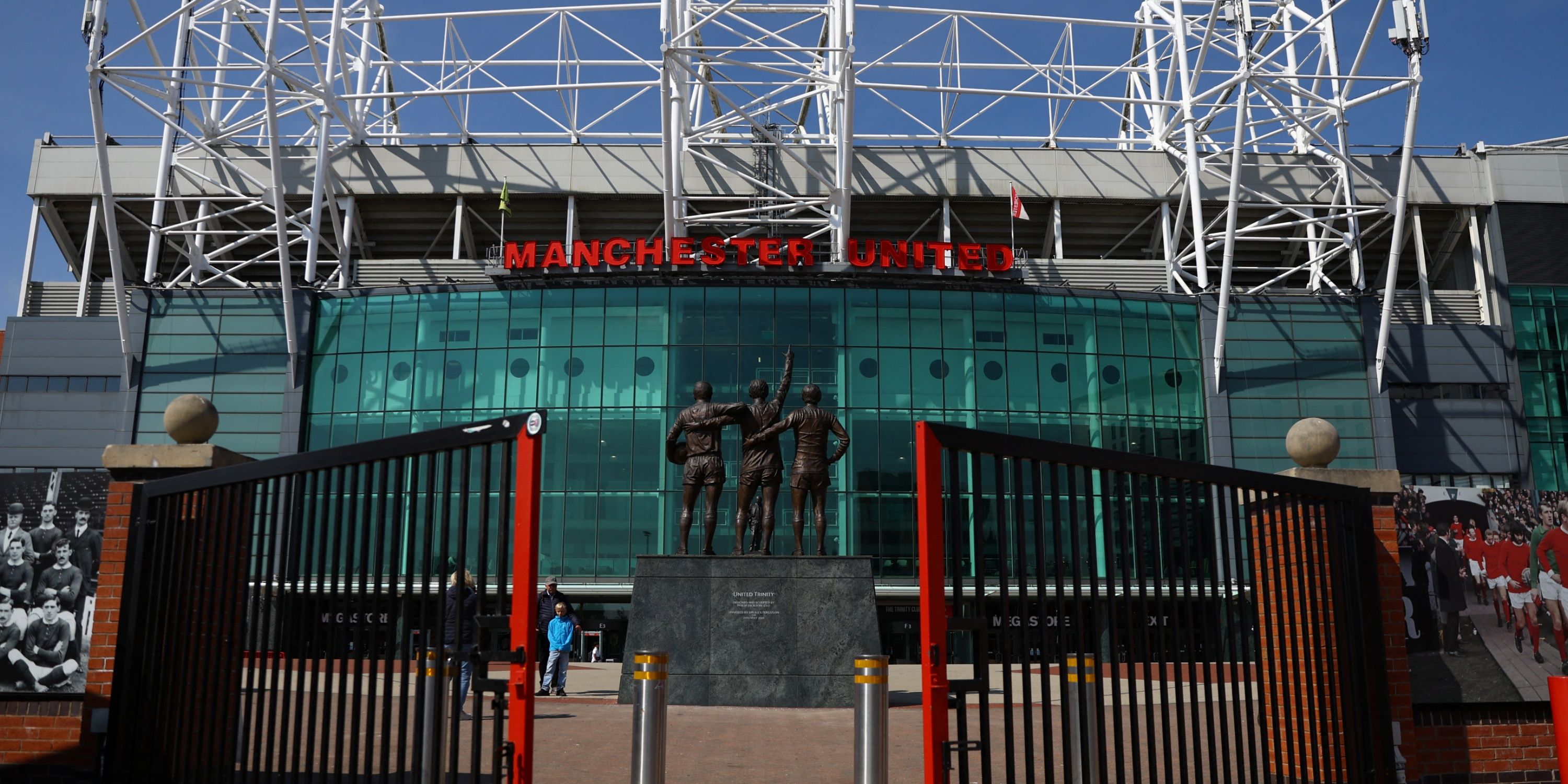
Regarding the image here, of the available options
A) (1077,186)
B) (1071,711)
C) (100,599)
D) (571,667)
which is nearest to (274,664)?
(100,599)

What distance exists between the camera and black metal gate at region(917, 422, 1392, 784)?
21.2ft

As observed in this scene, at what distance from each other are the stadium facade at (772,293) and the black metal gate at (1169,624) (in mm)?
24181

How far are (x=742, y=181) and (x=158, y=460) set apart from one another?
30.6m

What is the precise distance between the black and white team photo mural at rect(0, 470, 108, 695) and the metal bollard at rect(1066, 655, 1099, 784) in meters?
7.74

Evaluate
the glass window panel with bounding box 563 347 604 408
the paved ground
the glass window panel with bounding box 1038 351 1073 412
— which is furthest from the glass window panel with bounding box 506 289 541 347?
the paved ground

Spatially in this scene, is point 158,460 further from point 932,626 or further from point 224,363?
point 224,363

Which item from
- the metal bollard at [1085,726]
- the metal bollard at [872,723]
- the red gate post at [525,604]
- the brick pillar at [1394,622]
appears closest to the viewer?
the red gate post at [525,604]

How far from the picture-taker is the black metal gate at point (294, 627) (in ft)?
21.2

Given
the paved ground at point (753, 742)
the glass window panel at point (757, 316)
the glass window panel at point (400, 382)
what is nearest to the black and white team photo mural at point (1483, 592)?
the paved ground at point (753, 742)

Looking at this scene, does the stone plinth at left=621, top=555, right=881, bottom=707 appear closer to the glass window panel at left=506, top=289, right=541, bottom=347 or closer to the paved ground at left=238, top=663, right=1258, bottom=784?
the paved ground at left=238, top=663, right=1258, bottom=784

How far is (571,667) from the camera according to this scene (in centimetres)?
2708

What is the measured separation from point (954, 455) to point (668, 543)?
2671 centimetres

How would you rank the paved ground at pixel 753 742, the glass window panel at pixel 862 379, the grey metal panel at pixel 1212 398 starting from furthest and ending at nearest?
the grey metal panel at pixel 1212 398 < the glass window panel at pixel 862 379 < the paved ground at pixel 753 742

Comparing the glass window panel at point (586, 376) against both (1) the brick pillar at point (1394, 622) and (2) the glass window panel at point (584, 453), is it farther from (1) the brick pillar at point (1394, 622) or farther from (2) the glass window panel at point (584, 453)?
(1) the brick pillar at point (1394, 622)
